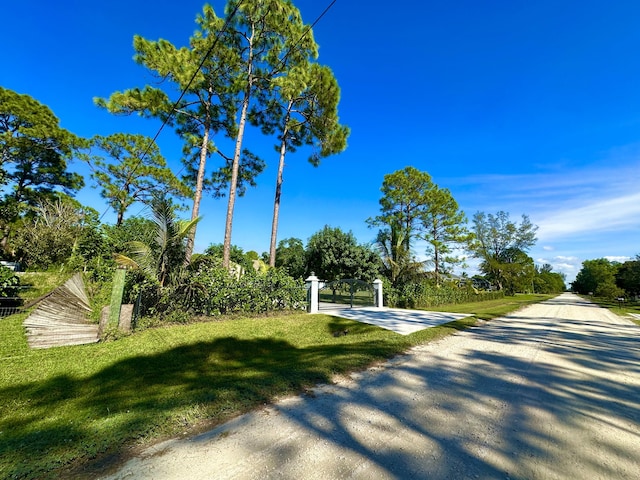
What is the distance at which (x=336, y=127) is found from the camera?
1403cm

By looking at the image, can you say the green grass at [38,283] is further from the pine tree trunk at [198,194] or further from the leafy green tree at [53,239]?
the pine tree trunk at [198,194]

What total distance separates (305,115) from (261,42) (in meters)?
3.51

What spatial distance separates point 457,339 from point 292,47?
1260cm

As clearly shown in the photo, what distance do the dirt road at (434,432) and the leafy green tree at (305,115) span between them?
9100mm

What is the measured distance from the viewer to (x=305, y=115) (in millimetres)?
13945

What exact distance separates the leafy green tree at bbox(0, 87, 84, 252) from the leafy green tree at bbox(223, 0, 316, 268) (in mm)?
16228

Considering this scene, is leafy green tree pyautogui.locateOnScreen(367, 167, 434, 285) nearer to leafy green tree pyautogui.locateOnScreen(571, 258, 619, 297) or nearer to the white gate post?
the white gate post

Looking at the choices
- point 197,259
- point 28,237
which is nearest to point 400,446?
point 197,259

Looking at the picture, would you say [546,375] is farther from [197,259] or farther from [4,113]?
[4,113]

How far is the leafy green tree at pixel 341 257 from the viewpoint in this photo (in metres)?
20.0

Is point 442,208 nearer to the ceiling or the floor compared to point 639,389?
nearer to the ceiling

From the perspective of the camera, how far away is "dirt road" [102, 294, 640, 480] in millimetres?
1935

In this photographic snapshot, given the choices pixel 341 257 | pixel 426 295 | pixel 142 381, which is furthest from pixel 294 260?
pixel 142 381

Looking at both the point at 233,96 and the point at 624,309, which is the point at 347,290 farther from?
the point at 624,309
